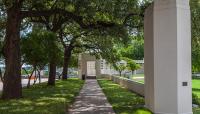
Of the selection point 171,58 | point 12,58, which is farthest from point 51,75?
point 171,58

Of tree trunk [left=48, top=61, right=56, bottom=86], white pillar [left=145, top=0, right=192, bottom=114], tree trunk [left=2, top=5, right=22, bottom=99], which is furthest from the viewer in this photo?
tree trunk [left=48, top=61, right=56, bottom=86]

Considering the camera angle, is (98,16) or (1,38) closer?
(98,16)

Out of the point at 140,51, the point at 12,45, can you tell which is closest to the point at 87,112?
the point at 12,45

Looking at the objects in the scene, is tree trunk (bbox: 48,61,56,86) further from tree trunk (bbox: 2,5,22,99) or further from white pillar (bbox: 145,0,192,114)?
white pillar (bbox: 145,0,192,114)

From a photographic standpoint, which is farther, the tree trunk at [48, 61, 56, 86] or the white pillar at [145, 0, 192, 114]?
the tree trunk at [48, 61, 56, 86]

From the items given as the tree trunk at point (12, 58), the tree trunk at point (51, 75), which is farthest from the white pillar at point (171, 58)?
the tree trunk at point (51, 75)

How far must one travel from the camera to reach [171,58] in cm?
1349

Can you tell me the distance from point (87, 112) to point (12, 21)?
6.63 m

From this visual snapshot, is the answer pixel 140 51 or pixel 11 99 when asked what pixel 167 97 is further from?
pixel 140 51

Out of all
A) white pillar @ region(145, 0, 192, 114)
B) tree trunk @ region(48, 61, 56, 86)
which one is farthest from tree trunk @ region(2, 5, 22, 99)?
tree trunk @ region(48, 61, 56, 86)

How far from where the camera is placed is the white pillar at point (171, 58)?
1341 cm

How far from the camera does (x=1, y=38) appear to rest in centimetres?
2708

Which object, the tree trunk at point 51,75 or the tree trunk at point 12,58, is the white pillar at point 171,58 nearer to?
the tree trunk at point 12,58

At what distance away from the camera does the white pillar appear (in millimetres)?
13406
